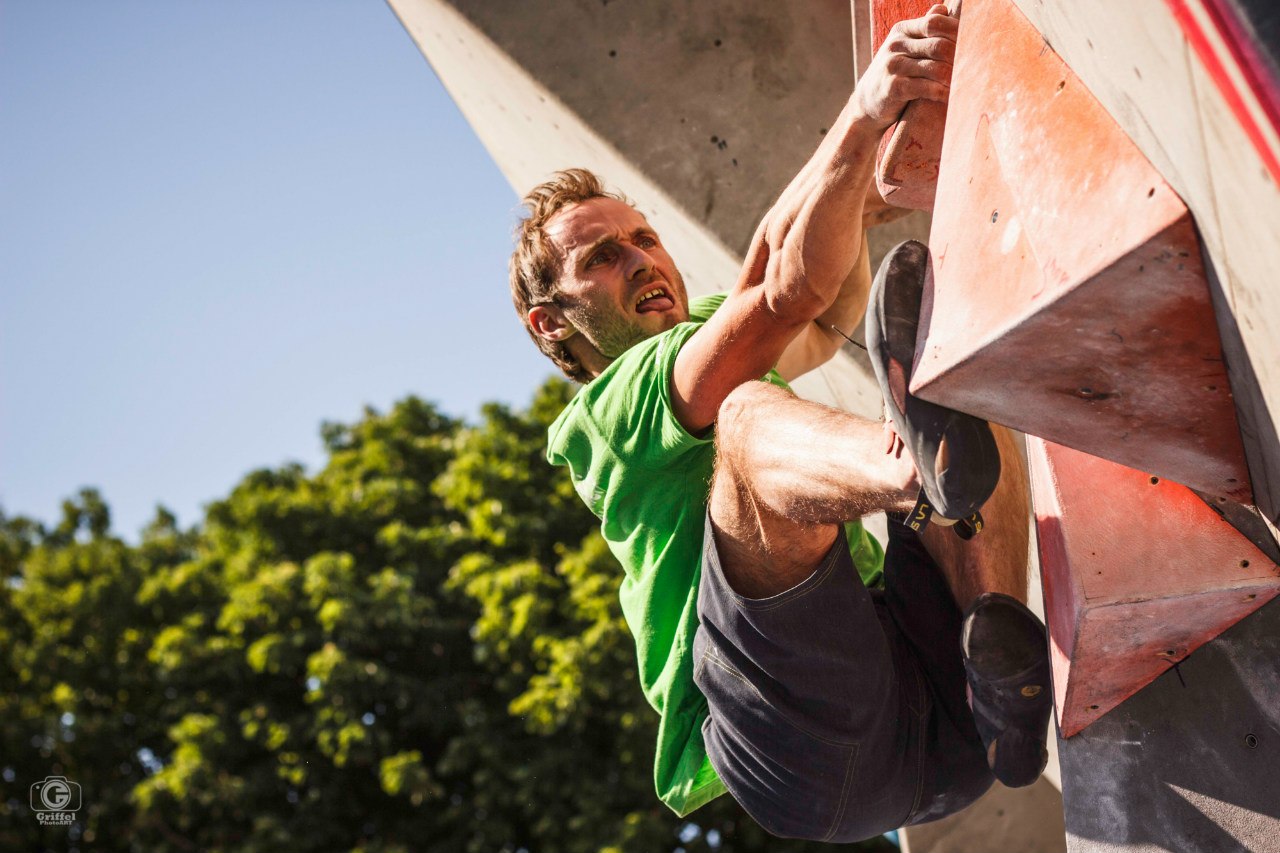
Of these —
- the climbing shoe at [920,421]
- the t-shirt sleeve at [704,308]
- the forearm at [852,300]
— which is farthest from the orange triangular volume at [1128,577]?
the t-shirt sleeve at [704,308]

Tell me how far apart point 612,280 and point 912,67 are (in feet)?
3.95

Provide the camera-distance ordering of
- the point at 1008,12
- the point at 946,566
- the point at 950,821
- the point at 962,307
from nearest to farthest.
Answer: the point at 962,307
the point at 1008,12
the point at 946,566
the point at 950,821

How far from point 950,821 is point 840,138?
3.78 meters

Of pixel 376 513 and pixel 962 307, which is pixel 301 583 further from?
pixel 962 307

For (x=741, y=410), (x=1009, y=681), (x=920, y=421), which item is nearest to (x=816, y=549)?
(x=741, y=410)

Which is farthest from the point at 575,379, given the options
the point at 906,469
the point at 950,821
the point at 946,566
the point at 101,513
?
the point at 101,513

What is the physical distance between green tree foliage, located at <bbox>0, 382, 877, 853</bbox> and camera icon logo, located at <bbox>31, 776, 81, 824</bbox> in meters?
0.14

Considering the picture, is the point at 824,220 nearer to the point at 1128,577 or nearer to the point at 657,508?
the point at 657,508

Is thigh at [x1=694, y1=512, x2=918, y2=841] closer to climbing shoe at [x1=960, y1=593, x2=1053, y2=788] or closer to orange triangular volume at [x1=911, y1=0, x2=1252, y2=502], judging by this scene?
climbing shoe at [x1=960, y1=593, x2=1053, y2=788]

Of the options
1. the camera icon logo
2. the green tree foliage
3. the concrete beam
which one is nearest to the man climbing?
the concrete beam

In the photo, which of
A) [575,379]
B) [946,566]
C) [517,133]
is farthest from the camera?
[517,133]

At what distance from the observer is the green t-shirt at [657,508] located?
8.43ft

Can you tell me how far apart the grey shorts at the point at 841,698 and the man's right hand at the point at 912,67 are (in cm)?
84

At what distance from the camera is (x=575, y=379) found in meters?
3.54
